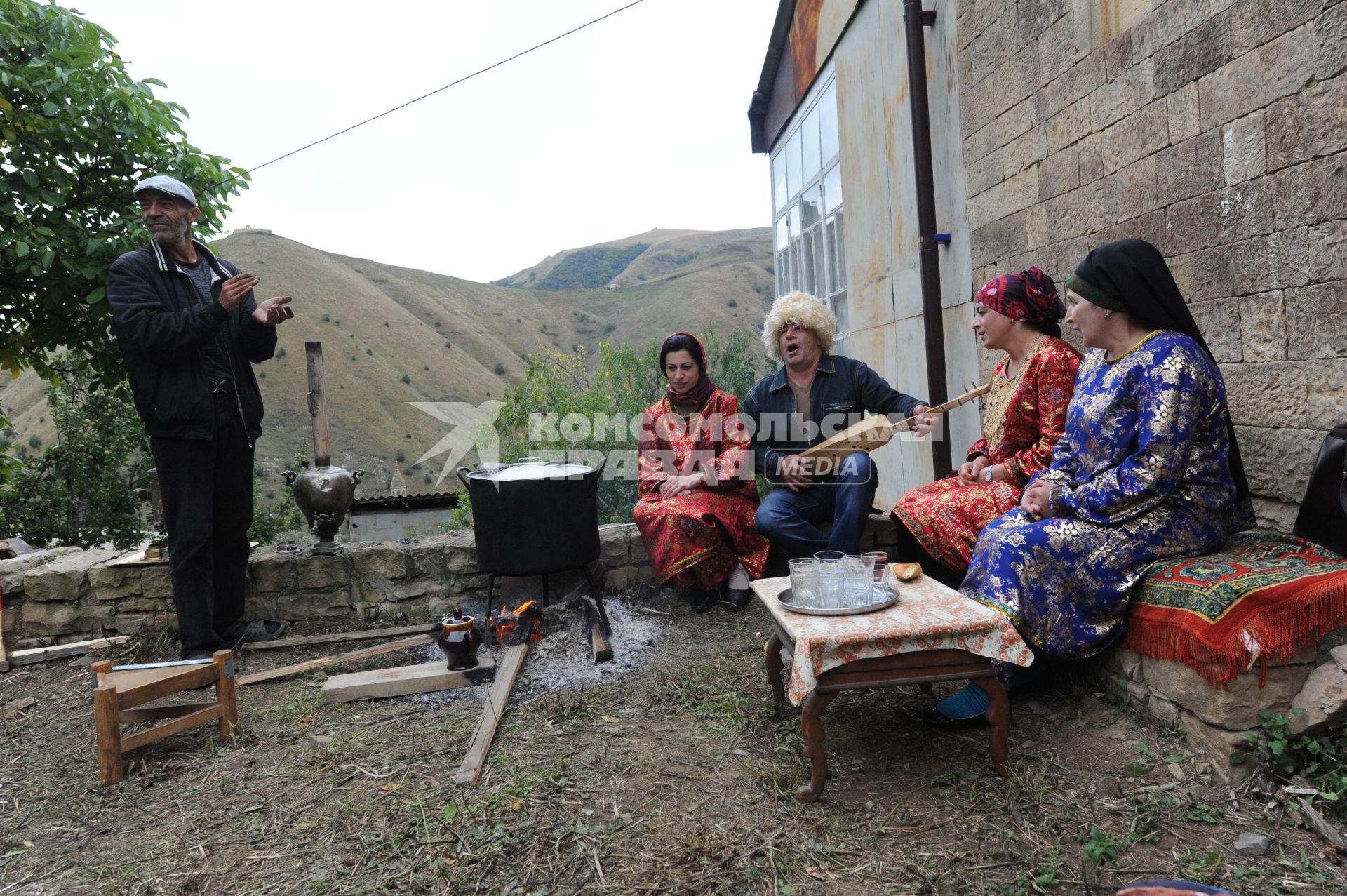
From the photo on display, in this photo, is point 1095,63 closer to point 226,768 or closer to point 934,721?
point 934,721

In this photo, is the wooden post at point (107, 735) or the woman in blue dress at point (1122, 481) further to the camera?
the wooden post at point (107, 735)

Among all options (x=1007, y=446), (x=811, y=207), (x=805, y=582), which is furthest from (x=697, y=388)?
(x=811, y=207)

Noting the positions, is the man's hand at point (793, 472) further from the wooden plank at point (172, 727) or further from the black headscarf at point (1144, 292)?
the wooden plank at point (172, 727)

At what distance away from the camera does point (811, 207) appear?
8.93 m

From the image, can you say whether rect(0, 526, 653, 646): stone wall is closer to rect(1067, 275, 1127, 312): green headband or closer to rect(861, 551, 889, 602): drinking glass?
rect(861, 551, 889, 602): drinking glass

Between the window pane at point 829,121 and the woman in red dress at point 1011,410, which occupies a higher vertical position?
the window pane at point 829,121

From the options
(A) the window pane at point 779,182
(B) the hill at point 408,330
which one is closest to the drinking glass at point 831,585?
(A) the window pane at point 779,182

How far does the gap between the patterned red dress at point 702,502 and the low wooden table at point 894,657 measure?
201 cm

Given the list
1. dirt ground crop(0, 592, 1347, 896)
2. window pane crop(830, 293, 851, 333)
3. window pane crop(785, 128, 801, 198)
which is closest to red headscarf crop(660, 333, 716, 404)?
dirt ground crop(0, 592, 1347, 896)

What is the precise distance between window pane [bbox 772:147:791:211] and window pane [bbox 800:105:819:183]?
99cm

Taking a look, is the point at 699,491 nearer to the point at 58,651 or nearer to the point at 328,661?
the point at 328,661

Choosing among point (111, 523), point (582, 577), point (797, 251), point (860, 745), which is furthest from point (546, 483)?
point (111, 523)

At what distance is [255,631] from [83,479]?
362 inches

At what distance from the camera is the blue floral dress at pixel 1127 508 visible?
257 centimetres
